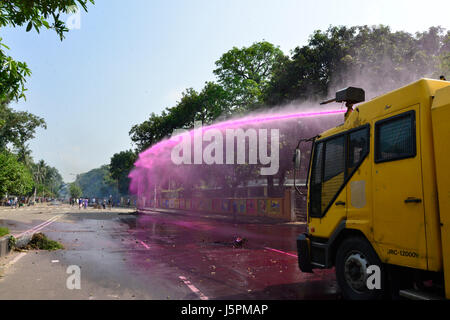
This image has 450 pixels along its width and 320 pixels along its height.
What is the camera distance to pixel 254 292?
6133 mm

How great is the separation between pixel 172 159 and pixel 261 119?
62.8 feet

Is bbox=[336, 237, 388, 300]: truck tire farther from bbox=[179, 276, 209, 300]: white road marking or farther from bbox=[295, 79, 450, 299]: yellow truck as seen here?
bbox=[179, 276, 209, 300]: white road marking

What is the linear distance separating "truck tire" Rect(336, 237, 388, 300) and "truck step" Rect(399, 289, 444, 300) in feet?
1.09

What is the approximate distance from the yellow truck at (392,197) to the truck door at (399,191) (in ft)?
0.04

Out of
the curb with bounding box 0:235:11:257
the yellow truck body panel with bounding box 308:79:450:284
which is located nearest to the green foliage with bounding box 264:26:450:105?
the yellow truck body panel with bounding box 308:79:450:284

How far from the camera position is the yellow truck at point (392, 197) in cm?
391

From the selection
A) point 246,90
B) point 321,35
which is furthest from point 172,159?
point 321,35

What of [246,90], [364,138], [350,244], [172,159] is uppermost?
[246,90]

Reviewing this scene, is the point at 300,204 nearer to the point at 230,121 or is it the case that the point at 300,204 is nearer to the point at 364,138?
the point at 230,121

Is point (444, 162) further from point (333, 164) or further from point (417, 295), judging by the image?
point (333, 164)

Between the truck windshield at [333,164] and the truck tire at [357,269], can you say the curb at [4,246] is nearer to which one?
the truck windshield at [333,164]

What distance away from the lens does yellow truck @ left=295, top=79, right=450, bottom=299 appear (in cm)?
391

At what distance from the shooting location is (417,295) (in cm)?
403

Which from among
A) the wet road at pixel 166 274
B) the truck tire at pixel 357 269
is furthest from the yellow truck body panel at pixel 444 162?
the wet road at pixel 166 274
